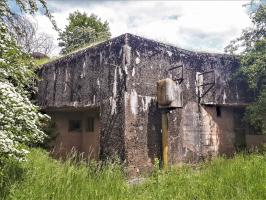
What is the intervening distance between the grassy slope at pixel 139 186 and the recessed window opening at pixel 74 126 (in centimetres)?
462

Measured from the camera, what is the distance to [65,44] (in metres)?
26.6

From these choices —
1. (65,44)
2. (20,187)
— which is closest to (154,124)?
(20,187)

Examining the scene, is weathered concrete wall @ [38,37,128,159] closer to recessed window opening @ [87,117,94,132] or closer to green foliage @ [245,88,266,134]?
recessed window opening @ [87,117,94,132]

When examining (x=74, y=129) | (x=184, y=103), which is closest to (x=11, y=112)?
(x=184, y=103)

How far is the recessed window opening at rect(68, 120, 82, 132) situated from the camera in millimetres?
10947

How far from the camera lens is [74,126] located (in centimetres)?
1103

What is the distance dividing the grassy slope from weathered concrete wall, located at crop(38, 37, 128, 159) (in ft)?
6.86

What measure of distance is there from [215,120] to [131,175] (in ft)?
11.6

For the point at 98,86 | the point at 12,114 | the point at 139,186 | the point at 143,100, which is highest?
the point at 98,86

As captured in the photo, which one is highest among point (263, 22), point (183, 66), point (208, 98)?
point (263, 22)

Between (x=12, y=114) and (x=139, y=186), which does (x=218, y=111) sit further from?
(x=12, y=114)

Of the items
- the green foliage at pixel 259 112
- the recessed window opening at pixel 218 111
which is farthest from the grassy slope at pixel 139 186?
the recessed window opening at pixel 218 111

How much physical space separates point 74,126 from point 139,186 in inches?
209

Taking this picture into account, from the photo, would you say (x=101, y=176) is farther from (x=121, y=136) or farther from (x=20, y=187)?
(x=121, y=136)
